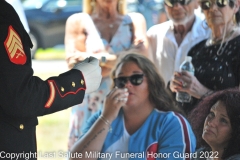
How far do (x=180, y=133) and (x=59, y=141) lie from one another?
151 centimetres

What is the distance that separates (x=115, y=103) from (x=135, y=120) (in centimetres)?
11

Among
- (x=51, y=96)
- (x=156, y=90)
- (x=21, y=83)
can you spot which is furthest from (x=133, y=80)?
(x=21, y=83)

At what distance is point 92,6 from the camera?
8.94 feet

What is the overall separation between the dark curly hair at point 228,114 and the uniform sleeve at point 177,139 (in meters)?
0.03

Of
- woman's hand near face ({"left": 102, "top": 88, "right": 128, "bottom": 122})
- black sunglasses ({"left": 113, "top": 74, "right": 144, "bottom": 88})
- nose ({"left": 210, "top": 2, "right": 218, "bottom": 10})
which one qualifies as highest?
nose ({"left": 210, "top": 2, "right": 218, "bottom": 10})

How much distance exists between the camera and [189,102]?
2.33 metres

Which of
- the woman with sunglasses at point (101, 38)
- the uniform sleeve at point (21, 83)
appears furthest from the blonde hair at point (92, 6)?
the uniform sleeve at point (21, 83)

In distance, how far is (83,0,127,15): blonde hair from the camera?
267 cm

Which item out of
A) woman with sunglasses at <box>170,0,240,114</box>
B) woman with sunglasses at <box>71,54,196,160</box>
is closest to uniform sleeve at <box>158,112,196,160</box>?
woman with sunglasses at <box>71,54,196,160</box>

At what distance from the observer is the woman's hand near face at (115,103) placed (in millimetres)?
2348

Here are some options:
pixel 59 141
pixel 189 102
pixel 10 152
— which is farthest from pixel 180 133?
pixel 59 141

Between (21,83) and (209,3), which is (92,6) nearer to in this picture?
(209,3)

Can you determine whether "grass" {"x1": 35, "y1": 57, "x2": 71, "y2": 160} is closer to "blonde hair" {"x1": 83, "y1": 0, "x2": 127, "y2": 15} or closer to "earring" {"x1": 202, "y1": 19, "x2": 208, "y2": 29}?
"blonde hair" {"x1": 83, "y1": 0, "x2": 127, "y2": 15}

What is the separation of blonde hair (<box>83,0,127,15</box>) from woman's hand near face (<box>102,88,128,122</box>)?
492 millimetres
